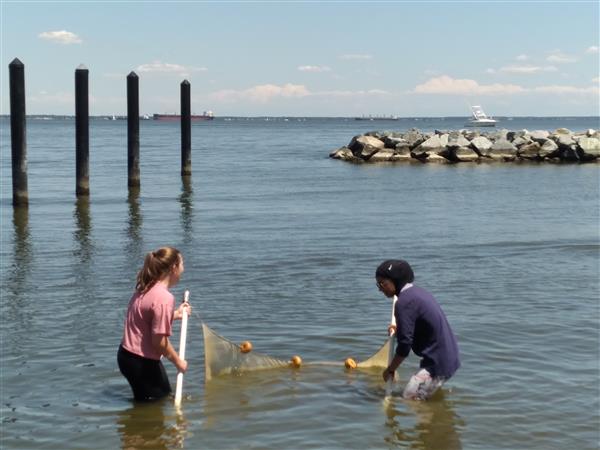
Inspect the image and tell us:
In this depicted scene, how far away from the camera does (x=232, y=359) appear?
9.47 meters

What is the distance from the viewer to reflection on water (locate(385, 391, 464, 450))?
7547mm

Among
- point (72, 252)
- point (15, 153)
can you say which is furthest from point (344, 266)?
point (15, 153)

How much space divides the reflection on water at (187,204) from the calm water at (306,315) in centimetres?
16

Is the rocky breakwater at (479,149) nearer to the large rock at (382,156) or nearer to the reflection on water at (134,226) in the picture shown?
the large rock at (382,156)

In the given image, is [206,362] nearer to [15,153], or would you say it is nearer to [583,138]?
[15,153]

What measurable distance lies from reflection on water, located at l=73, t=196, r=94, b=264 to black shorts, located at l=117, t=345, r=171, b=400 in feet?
29.5

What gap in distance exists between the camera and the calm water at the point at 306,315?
7.92 meters

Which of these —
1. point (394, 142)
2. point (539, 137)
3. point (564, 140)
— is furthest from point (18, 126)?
point (539, 137)

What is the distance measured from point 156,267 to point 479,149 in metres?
44.4

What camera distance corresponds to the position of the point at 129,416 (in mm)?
8102

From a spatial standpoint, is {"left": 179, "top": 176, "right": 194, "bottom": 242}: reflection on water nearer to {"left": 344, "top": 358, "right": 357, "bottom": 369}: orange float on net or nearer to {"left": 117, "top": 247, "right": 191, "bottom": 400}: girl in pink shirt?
{"left": 344, "top": 358, "right": 357, "bottom": 369}: orange float on net

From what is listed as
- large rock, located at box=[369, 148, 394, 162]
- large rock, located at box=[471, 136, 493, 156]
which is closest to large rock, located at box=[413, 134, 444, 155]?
large rock, located at box=[369, 148, 394, 162]

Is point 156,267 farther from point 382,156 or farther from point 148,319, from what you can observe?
point 382,156

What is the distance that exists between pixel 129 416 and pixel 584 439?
3.95 metres
